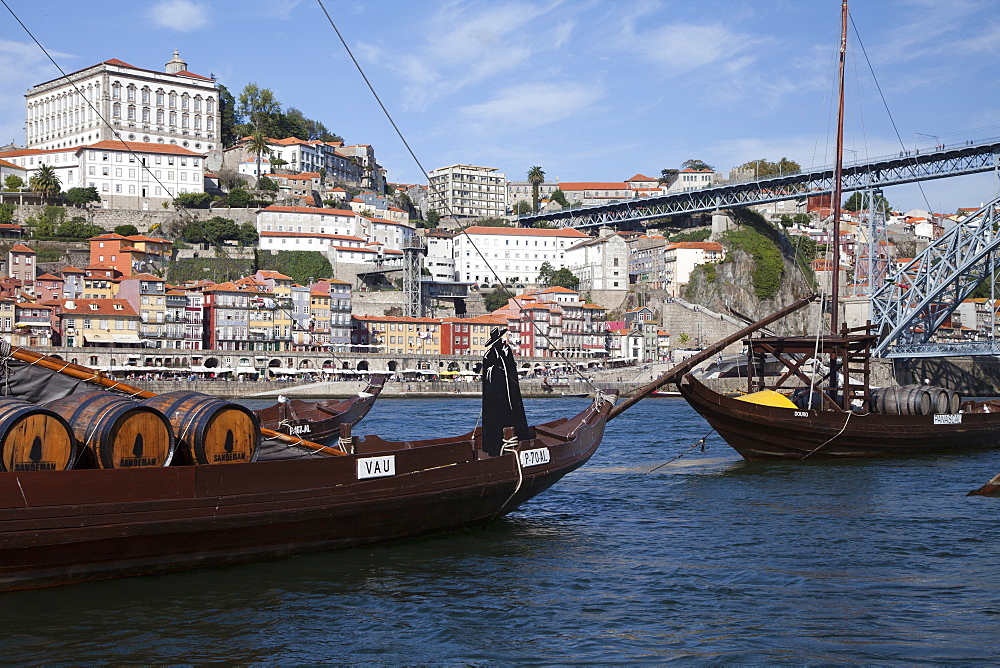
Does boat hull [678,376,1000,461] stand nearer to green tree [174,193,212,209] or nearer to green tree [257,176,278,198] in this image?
green tree [174,193,212,209]

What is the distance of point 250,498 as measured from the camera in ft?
36.1

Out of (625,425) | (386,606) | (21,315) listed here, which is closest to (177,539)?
(386,606)

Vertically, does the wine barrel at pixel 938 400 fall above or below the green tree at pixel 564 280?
below

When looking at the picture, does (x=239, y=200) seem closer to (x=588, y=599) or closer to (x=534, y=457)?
(x=534, y=457)

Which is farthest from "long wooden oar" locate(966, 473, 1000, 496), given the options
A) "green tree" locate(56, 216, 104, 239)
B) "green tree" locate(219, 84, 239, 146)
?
"green tree" locate(219, 84, 239, 146)

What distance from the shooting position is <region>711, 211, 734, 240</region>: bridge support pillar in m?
106

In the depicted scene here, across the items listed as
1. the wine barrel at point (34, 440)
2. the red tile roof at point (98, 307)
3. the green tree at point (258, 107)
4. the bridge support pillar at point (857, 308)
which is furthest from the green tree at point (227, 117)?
the wine barrel at point (34, 440)

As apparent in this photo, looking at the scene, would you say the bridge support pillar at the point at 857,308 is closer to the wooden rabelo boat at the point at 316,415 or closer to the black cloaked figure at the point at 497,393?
the wooden rabelo boat at the point at 316,415

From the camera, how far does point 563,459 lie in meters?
15.0

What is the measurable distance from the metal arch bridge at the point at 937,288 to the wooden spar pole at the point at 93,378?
51.4 m

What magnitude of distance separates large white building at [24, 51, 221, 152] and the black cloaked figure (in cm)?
10515

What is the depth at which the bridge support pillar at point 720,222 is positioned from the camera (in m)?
106

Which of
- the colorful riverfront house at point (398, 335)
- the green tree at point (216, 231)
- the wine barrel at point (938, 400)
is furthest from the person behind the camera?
the green tree at point (216, 231)

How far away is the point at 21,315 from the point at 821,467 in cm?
6355
